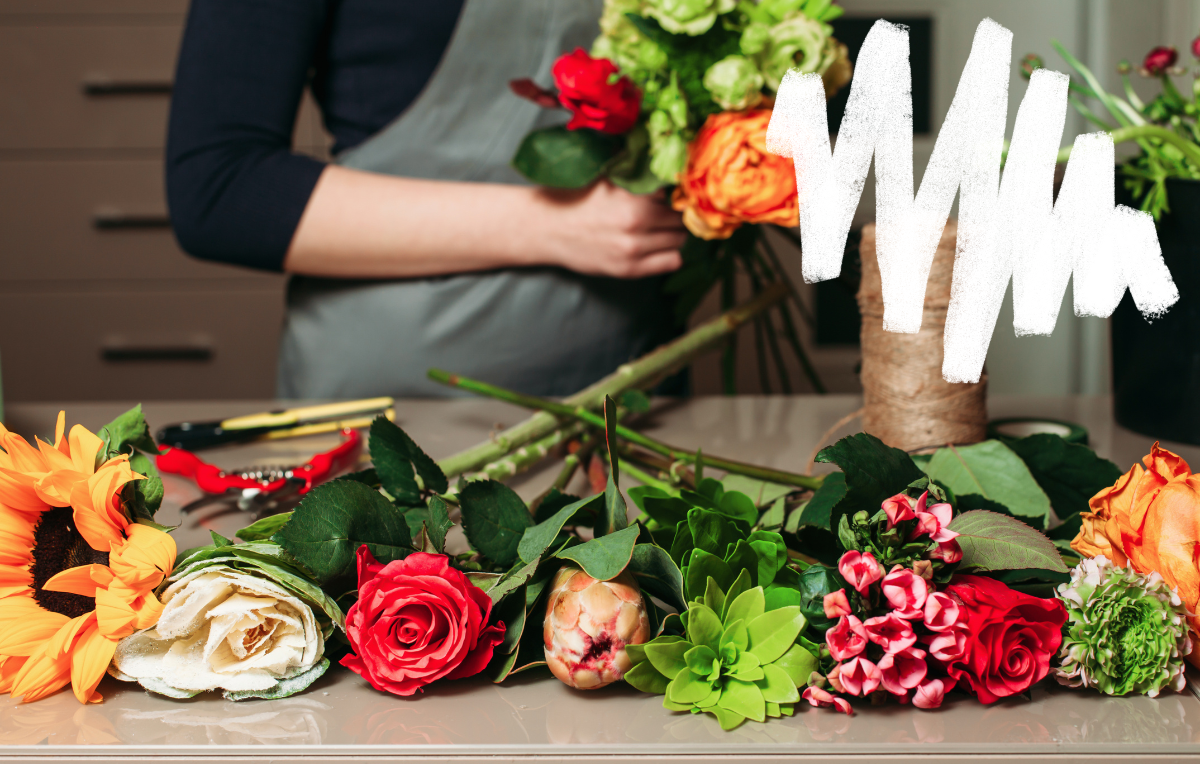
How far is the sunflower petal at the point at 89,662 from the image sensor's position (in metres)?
0.28

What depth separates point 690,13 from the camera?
1.55ft

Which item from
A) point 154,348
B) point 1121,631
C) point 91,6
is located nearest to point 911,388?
point 1121,631

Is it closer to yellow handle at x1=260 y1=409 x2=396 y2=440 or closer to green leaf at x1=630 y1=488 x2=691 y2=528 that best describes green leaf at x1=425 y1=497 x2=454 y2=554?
green leaf at x1=630 y1=488 x2=691 y2=528

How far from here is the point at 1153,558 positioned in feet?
0.90

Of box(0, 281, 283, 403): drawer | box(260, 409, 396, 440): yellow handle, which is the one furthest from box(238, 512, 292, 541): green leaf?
box(0, 281, 283, 403): drawer

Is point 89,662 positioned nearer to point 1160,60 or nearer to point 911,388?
point 911,388

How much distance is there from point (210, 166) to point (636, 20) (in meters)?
0.42

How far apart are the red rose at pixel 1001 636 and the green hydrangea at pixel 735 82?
30cm

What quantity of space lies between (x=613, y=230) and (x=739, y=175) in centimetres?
21

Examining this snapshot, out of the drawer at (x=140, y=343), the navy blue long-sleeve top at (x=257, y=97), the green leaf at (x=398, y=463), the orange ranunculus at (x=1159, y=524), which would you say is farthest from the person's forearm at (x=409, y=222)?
the drawer at (x=140, y=343)

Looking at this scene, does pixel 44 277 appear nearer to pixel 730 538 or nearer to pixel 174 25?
pixel 174 25

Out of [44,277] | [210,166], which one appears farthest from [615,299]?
[44,277]

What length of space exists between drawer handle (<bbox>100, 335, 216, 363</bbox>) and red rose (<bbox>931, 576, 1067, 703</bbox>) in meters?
1.93

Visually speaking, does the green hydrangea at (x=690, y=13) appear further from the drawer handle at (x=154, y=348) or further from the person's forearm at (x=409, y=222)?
the drawer handle at (x=154, y=348)
